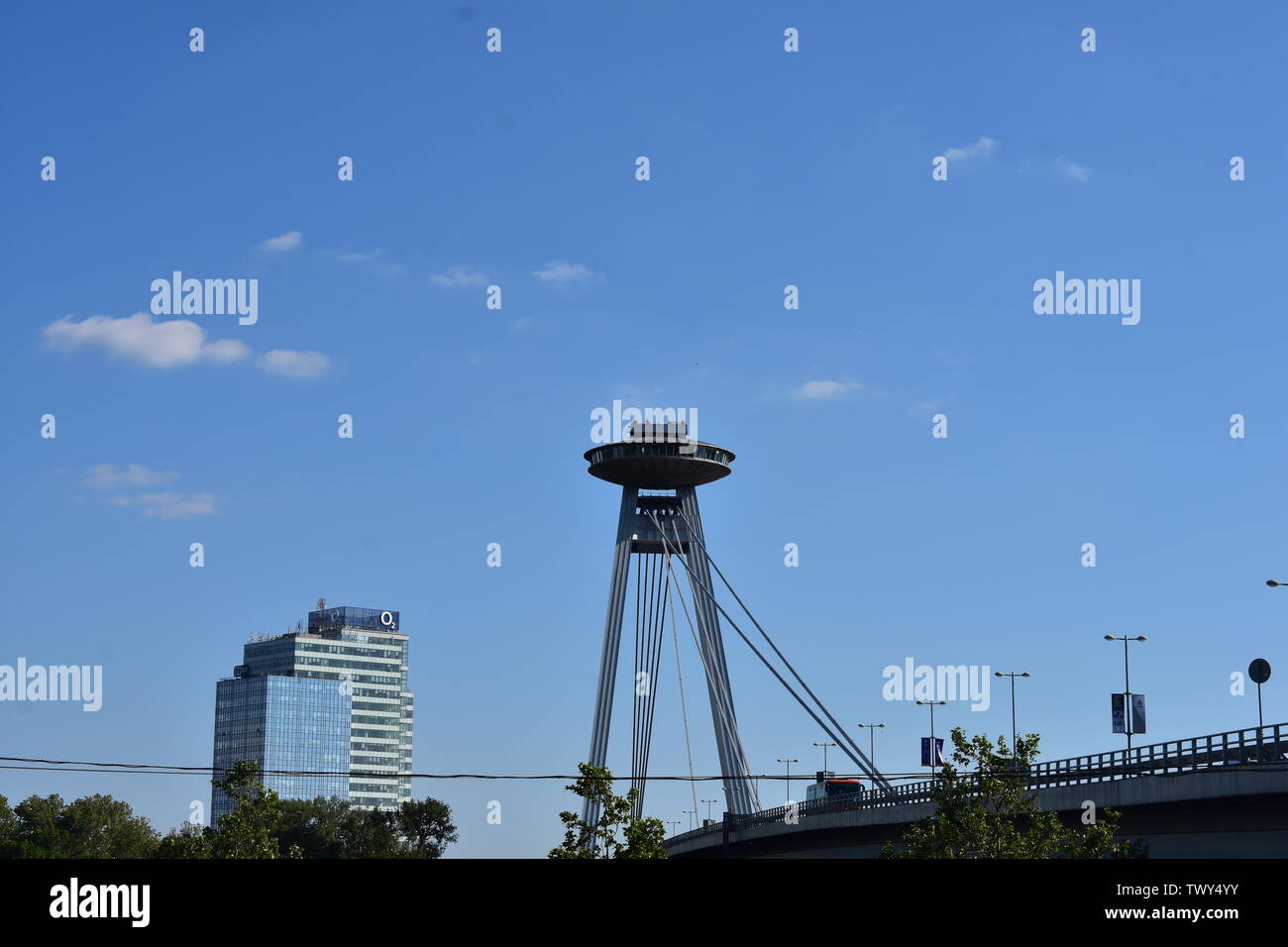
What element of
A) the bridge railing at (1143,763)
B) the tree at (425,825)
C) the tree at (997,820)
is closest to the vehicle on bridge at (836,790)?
the bridge railing at (1143,763)

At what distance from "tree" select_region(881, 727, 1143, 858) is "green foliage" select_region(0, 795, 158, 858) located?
107 metres

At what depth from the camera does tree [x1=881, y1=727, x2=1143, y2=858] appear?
50.2 m

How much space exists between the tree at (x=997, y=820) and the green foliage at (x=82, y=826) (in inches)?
4217

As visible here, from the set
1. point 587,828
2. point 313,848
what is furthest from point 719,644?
point 313,848

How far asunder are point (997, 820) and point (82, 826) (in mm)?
115815

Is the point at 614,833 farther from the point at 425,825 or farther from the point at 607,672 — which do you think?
the point at 425,825

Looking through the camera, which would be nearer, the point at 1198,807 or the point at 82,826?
the point at 1198,807

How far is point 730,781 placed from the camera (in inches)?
4112

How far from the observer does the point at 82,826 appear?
146 metres

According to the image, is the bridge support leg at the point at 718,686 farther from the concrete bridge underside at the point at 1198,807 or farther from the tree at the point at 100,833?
the tree at the point at 100,833

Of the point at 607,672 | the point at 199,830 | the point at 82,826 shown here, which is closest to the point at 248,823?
the point at 607,672

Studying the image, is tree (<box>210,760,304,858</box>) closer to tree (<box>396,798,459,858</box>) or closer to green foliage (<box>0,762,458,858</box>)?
green foliage (<box>0,762,458,858</box>)
